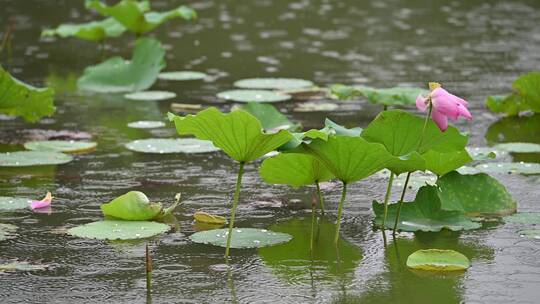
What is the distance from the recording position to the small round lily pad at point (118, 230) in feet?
9.96

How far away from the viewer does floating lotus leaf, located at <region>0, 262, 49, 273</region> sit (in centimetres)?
275

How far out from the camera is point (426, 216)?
10.4 feet

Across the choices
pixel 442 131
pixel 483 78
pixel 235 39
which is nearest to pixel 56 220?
pixel 442 131

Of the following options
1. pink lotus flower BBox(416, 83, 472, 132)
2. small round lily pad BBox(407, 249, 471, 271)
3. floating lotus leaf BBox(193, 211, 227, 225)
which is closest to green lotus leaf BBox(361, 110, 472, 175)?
pink lotus flower BBox(416, 83, 472, 132)

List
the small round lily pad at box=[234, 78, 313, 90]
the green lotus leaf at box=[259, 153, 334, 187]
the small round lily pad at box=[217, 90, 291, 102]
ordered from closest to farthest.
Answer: the green lotus leaf at box=[259, 153, 334, 187] → the small round lily pad at box=[217, 90, 291, 102] → the small round lily pad at box=[234, 78, 313, 90]

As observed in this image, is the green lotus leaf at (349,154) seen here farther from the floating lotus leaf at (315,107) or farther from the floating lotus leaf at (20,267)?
the floating lotus leaf at (315,107)

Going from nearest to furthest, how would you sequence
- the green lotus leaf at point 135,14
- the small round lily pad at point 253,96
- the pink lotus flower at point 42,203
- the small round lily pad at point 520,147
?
the pink lotus flower at point 42,203, the small round lily pad at point 520,147, the small round lily pad at point 253,96, the green lotus leaf at point 135,14

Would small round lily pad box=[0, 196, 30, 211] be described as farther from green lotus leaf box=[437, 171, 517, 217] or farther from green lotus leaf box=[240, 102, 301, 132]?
green lotus leaf box=[437, 171, 517, 217]

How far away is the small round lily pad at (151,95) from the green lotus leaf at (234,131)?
2608 millimetres

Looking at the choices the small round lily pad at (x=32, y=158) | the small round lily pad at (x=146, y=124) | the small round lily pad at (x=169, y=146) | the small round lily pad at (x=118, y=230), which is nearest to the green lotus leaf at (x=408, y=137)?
the small round lily pad at (x=118, y=230)

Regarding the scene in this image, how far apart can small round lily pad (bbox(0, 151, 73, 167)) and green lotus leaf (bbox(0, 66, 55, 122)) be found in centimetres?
18

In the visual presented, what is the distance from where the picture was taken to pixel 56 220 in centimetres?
323

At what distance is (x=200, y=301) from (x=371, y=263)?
557 mm

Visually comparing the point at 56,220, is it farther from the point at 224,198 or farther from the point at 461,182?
the point at 461,182
